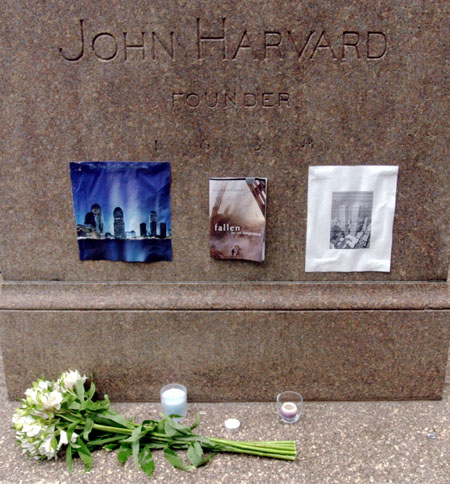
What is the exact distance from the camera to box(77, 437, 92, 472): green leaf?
232cm

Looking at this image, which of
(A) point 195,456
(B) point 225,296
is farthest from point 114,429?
(B) point 225,296

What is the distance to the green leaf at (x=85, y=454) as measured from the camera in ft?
7.60

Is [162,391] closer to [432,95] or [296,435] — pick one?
[296,435]

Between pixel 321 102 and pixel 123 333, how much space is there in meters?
1.80

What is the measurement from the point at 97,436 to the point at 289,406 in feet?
3.68

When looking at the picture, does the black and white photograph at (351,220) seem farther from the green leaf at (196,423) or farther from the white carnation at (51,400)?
the white carnation at (51,400)

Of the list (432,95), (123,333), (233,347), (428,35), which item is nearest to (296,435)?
(233,347)

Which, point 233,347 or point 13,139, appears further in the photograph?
point 233,347

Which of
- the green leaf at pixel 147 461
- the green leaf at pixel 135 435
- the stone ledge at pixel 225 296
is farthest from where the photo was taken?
the stone ledge at pixel 225 296

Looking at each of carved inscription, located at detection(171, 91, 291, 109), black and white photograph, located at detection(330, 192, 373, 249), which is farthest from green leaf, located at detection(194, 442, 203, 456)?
carved inscription, located at detection(171, 91, 291, 109)

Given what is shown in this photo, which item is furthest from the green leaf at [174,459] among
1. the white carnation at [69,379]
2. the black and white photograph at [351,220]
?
the black and white photograph at [351,220]

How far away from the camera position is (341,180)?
259 centimetres

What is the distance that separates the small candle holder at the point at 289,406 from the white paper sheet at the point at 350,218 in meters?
0.82

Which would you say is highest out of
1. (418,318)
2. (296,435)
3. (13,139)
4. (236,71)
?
(236,71)
